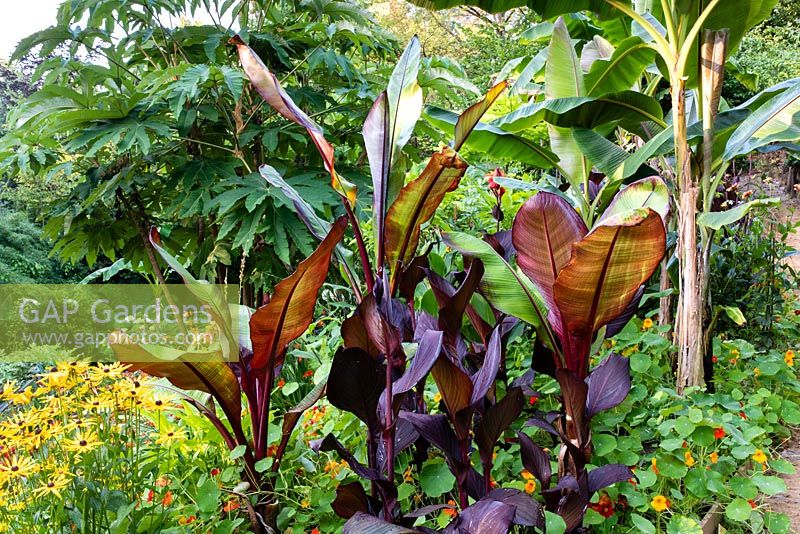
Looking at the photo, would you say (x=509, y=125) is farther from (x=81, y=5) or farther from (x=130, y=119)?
(x=81, y=5)

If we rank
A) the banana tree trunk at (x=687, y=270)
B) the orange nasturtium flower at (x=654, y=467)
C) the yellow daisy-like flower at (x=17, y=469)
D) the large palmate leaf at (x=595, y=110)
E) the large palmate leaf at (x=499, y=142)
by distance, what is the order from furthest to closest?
1. the large palmate leaf at (x=499, y=142)
2. the large palmate leaf at (x=595, y=110)
3. the banana tree trunk at (x=687, y=270)
4. the orange nasturtium flower at (x=654, y=467)
5. the yellow daisy-like flower at (x=17, y=469)

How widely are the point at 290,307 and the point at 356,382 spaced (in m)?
0.23

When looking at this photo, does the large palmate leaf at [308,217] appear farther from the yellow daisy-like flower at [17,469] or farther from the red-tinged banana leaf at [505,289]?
the yellow daisy-like flower at [17,469]

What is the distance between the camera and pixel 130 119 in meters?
2.57

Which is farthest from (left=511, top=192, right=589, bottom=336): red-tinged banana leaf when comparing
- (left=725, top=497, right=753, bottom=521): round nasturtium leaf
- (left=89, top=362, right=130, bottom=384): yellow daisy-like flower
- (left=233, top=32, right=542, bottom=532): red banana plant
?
(left=89, top=362, right=130, bottom=384): yellow daisy-like flower

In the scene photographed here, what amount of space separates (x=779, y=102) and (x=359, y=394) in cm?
167

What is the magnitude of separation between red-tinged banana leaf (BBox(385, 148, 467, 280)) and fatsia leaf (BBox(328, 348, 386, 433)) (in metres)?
0.24

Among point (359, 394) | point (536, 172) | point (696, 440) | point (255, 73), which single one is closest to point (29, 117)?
point (255, 73)

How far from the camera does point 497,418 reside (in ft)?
3.81

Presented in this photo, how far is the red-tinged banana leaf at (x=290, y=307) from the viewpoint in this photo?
1156mm

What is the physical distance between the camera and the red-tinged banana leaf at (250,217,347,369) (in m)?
1.16

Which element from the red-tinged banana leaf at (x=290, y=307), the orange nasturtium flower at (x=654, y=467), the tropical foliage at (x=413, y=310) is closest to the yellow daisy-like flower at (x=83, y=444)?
the tropical foliage at (x=413, y=310)

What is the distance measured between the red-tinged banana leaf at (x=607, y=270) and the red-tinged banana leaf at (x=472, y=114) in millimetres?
335

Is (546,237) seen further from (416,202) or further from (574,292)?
(416,202)
